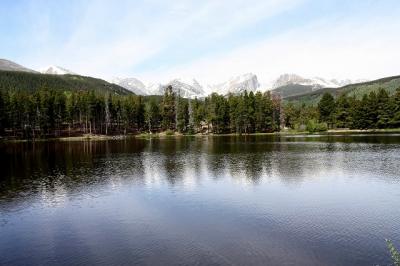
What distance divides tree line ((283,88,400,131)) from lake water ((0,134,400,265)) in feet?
363

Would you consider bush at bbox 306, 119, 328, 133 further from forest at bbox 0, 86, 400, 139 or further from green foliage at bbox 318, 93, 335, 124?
green foliage at bbox 318, 93, 335, 124

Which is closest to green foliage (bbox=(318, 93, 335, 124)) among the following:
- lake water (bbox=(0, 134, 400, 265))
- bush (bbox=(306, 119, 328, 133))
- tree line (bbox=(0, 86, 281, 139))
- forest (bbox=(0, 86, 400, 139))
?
forest (bbox=(0, 86, 400, 139))

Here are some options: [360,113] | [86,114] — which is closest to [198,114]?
[86,114]

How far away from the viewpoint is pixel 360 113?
172625 millimetres

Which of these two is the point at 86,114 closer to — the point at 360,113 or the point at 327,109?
the point at 327,109

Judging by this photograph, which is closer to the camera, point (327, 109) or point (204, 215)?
point (204, 215)

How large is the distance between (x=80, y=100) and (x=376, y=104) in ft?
446

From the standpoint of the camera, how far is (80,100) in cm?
18162

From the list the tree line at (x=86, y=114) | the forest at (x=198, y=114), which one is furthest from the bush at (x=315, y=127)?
the tree line at (x=86, y=114)

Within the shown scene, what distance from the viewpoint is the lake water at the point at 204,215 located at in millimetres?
25922

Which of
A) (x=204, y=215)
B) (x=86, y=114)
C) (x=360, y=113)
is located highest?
(x=86, y=114)

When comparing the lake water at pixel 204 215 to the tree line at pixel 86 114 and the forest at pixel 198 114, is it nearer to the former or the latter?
the forest at pixel 198 114

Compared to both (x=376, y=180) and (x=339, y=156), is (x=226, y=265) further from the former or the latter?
(x=339, y=156)

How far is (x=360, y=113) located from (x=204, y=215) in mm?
155822
